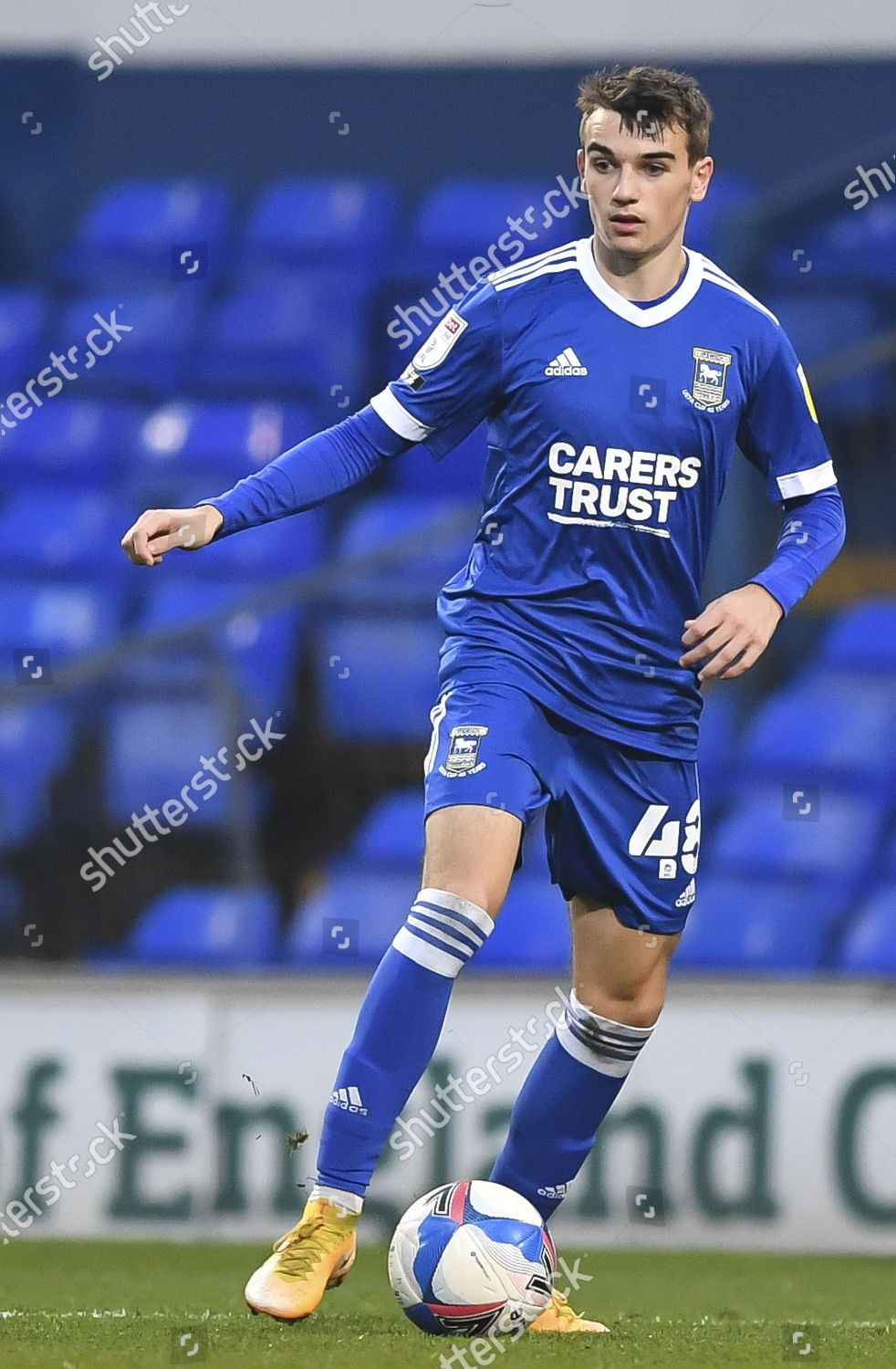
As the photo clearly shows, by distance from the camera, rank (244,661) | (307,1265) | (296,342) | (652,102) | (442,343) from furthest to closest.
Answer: (296,342)
(244,661)
(442,343)
(652,102)
(307,1265)

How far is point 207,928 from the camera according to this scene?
5652mm

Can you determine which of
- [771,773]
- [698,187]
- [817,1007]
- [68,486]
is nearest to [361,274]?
[68,486]

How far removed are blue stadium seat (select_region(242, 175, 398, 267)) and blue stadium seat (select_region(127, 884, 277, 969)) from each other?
2.26 meters

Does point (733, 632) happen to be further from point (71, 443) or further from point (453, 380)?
point (71, 443)

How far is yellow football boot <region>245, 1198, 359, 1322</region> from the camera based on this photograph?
9.30ft

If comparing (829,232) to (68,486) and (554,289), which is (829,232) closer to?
(68,486)

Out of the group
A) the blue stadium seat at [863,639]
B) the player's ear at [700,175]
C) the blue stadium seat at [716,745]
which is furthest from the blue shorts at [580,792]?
the blue stadium seat at [863,639]

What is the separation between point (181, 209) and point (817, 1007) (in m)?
3.42

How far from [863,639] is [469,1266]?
350 cm

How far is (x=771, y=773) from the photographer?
234 inches

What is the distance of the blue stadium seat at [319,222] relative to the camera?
668cm

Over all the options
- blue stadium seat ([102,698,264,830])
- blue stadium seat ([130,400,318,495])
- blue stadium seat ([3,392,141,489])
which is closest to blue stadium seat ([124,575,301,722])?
blue stadium seat ([102,698,264,830])

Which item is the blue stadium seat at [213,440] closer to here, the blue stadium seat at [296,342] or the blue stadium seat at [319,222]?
the blue stadium seat at [296,342]

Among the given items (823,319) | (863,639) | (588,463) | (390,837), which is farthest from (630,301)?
(823,319)
